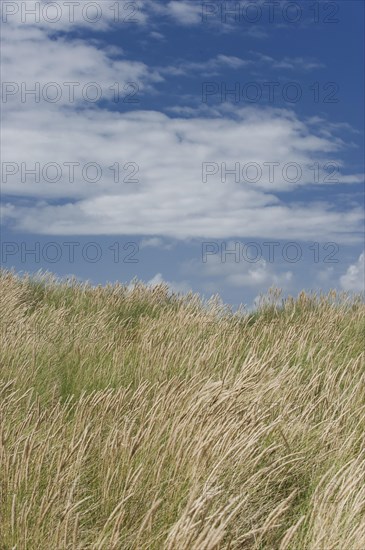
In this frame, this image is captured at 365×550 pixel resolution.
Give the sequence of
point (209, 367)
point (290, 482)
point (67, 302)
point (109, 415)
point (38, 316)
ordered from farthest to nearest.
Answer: point (67, 302), point (38, 316), point (209, 367), point (109, 415), point (290, 482)

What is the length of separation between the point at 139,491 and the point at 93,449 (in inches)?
21.5

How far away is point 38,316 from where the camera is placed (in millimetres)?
8469

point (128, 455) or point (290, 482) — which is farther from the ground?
point (128, 455)

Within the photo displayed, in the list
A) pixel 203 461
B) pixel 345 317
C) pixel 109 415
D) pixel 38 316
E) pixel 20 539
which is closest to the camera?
pixel 20 539

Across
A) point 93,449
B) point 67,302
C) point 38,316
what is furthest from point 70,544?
point 67,302

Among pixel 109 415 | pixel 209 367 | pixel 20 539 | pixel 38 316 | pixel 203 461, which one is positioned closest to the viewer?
pixel 20 539

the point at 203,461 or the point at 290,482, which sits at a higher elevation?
the point at 203,461

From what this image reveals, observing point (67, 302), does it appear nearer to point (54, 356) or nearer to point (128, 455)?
point (54, 356)

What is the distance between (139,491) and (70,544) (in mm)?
435

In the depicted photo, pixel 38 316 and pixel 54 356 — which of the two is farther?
pixel 38 316

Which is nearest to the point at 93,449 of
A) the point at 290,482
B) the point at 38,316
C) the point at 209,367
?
the point at 290,482

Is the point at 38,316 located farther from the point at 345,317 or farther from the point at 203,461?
the point at 203,461

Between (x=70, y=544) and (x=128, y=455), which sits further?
(x=128, y=455)

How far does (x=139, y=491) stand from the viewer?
2859 mm
